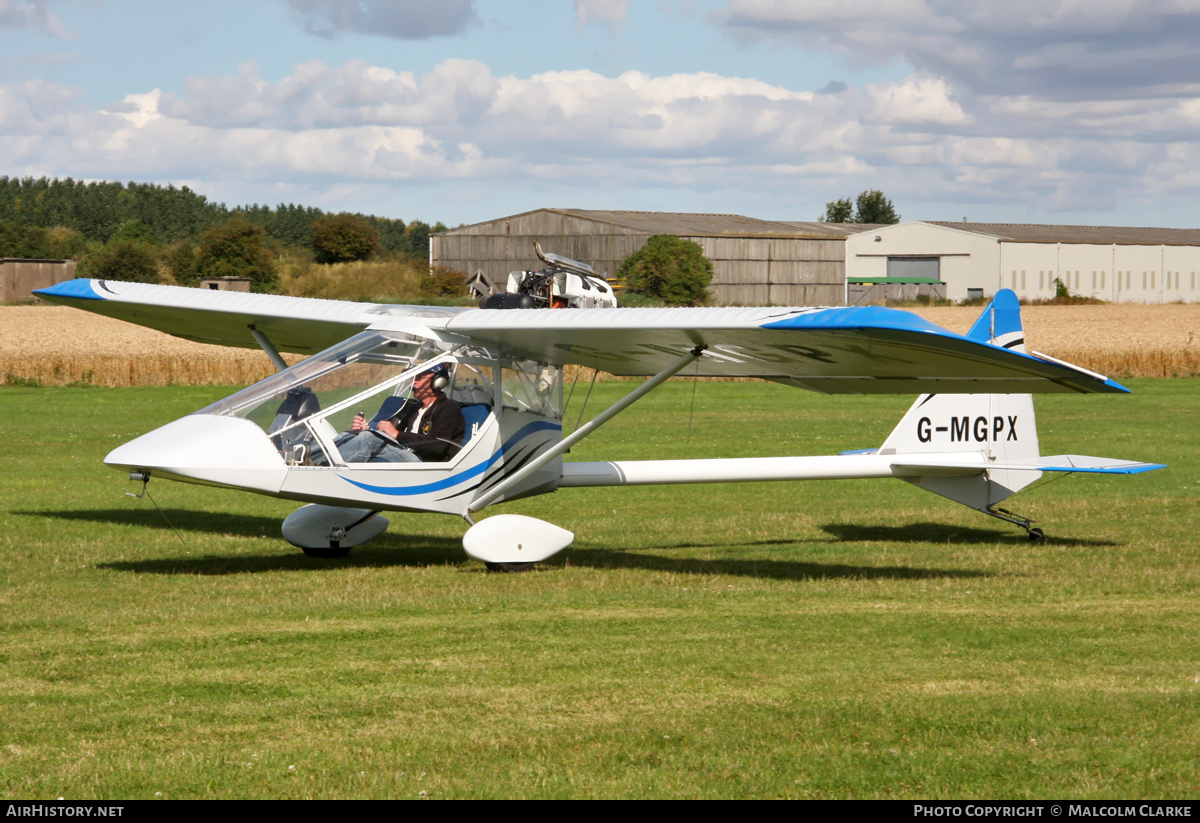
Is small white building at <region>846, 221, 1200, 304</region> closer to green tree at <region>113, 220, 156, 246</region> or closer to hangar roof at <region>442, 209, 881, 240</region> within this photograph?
hangar roof at <region>442, 209, 881, 240</region>

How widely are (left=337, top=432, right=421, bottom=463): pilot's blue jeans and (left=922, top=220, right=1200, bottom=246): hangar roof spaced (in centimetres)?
8640

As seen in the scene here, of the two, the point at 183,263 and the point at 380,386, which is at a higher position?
the point at 183,263

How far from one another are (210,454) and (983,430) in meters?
7.69

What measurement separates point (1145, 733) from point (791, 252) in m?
80.4

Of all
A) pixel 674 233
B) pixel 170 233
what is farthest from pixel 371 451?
pixel 170 233

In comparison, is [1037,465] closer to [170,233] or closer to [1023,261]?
[1023,261]

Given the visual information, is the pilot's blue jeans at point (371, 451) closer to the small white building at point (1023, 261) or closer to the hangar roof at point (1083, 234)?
the small white building at point (1023, 261)

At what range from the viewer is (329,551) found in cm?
1143

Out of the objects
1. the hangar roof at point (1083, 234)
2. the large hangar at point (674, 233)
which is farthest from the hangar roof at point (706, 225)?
the hangar roof at point (1083, 234)

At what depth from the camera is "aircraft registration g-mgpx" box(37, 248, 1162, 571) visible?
9094mm

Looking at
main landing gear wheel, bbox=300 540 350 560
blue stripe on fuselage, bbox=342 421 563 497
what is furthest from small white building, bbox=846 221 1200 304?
main landing gear wheel, bbox=300 540 350 560

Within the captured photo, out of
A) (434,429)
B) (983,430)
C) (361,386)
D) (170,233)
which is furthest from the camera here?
(170,233)

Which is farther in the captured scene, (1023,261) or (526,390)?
(1023,261)
